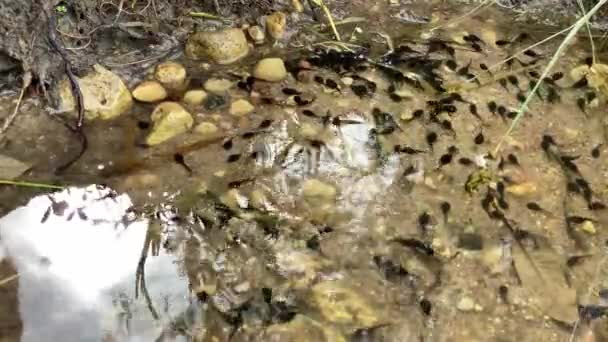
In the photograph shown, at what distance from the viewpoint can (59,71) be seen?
3.10m

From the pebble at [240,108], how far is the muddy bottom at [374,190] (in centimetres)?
3

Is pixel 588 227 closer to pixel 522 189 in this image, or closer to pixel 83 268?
pixel 522 189

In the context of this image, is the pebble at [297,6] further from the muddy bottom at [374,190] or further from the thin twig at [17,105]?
the thin twig at [17,105]

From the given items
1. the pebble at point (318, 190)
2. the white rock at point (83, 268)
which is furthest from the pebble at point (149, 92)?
the pebble at point (318, 190)

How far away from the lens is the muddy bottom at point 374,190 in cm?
249

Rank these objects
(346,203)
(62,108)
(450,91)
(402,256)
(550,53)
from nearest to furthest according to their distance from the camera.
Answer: (402,256), (346,203), (62,108), (450,91), (550,53)

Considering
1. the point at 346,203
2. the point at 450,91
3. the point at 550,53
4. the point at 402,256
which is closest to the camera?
the point at 402,256

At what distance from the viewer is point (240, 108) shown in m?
3.22

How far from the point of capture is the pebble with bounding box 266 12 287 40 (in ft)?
11.9

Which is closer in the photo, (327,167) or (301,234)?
(301,234)

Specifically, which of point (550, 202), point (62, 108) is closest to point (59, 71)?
point (62, 108)

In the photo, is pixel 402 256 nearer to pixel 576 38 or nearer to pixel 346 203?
pixel 346 203

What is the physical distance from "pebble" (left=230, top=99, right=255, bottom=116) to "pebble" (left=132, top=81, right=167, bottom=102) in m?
0.34

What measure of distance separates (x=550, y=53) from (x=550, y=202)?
47.2 inches
